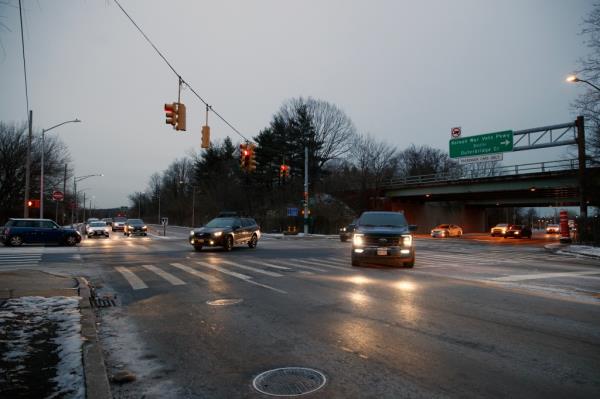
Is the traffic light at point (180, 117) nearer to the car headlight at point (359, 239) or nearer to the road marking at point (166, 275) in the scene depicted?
the road marking at point (166, 275)

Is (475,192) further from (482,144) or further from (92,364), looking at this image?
(92,364)

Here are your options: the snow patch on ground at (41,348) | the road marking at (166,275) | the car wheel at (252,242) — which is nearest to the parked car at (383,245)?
the road marking at (166,275)

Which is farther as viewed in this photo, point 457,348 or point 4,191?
point 4,191

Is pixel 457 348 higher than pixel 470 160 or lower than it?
lower

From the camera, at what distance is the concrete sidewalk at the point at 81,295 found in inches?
163

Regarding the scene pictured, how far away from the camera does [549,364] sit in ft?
15.6

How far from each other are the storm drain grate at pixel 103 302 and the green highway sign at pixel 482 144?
1272 inches

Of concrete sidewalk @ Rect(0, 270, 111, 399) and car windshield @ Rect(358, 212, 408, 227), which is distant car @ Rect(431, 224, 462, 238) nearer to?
car windshield @ Rect(358, 212, 408, 227)

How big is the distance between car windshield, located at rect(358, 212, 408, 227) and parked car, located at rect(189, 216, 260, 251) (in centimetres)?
895

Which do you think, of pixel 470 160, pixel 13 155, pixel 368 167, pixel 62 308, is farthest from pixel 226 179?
pixel 62 308

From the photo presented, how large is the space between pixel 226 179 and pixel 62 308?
2744 inches

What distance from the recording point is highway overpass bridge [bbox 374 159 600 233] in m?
40.8

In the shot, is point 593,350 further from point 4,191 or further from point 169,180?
point 169,180

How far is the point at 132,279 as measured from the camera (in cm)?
1175
